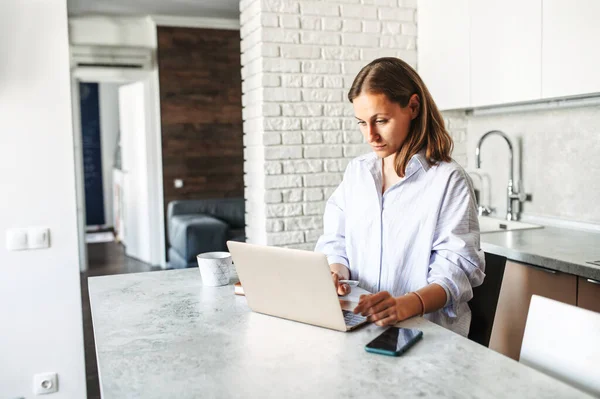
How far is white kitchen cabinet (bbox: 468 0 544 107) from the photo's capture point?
2.71 m

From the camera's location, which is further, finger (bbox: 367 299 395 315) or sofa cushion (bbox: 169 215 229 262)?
sofa cushion (bbox: 169 215 229 262)

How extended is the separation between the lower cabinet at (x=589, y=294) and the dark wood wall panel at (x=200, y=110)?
5048mm

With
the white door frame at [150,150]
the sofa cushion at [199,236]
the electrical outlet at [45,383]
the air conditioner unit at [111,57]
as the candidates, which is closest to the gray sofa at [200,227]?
the sofa cushion at [199,236]

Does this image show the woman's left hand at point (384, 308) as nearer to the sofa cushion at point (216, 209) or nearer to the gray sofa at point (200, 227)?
the gray sofa at point (200, 227)

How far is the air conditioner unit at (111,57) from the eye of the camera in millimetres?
6102

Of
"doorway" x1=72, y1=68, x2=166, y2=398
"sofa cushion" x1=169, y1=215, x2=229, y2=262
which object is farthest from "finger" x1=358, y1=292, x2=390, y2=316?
"sofa cushion" x1=169, y1=215, x2=229, y2=262

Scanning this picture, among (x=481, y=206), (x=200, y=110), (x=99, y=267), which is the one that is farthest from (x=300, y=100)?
(x=99, y=267)

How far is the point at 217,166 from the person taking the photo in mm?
6777

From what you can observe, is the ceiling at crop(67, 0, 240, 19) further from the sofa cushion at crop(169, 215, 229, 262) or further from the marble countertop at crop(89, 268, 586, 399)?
the marble countertop at crop(89, 268, 586, 399)

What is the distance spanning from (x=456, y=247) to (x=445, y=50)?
6.88 feet

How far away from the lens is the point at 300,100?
3.31 meters

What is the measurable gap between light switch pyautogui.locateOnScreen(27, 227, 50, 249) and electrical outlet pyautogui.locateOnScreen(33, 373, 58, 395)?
22.3 inches

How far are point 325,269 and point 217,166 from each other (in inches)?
222

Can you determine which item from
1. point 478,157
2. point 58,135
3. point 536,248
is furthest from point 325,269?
point 478,157
